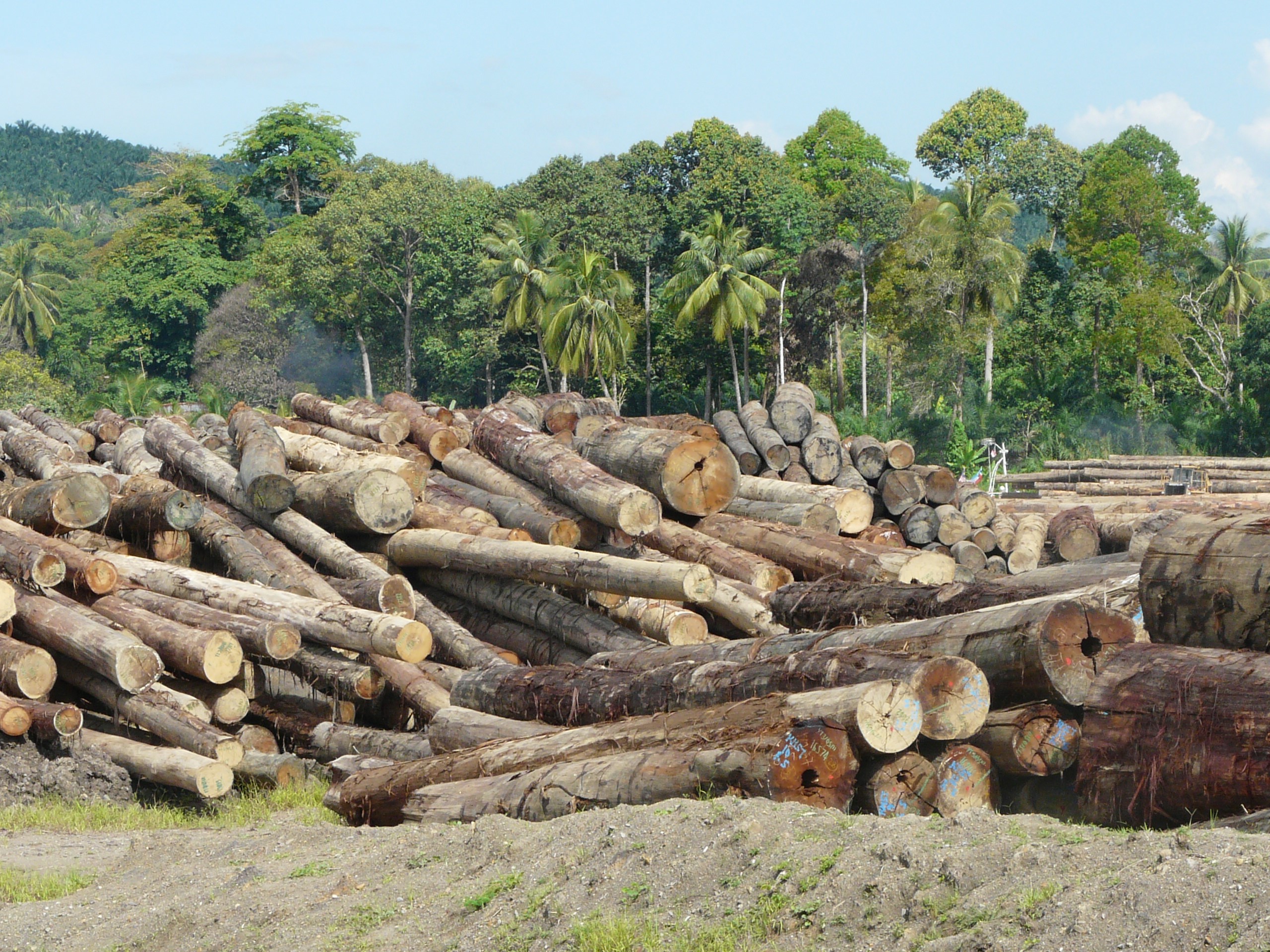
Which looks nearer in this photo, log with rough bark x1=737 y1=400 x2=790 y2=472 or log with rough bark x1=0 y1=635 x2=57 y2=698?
log with rough bark x1=0 y1=635 x2=57 y2=698

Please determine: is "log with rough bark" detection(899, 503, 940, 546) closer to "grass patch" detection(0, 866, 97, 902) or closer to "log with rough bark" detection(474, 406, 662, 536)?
"log with rough bark" detection(474, 406, 662, 536)

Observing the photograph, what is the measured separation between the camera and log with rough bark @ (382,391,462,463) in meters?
15.2

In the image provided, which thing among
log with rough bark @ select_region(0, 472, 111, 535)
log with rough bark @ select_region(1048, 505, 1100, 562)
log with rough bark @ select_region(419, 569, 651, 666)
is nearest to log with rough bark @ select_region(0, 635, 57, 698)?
log with rough bark @ select_region(0, 472, 111, 535)

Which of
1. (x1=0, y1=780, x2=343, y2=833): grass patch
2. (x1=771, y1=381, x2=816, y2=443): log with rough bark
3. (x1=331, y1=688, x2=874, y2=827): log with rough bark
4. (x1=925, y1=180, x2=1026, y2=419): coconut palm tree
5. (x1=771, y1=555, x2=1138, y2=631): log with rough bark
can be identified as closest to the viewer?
(x1=331, y1=688, x2=874, y2=827): log with rough bark

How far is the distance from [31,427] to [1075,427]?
30.7 metres

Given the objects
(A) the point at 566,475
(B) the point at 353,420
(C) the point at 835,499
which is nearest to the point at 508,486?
(A) the point at 566,475

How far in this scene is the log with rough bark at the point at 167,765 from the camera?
9211 mm

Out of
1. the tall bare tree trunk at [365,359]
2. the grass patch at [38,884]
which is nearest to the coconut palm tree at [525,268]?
the tall bare tree trunk at [365,359]

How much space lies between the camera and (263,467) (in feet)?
42.7

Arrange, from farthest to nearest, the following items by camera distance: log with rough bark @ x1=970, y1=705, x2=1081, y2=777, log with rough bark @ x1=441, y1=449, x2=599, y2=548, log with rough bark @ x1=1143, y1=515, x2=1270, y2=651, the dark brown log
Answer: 1. the dark brown log
2. log with rough bark @ x1=441, y1=449, x2=599, y2=548
3. log with rough bark @ x1=970, y1=705, x2=1081, y2=777
4. log with rough bark @ x1=1143, y1=515, x2=1270, y2=651

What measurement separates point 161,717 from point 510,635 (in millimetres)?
3020

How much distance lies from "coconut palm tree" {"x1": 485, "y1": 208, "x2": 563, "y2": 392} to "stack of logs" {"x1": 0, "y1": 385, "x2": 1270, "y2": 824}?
27.1 meters

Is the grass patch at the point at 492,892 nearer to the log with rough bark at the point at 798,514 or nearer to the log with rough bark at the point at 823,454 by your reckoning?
the log with rough bark at the point at 798,514

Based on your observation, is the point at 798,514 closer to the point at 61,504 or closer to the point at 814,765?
the point at 61,504
